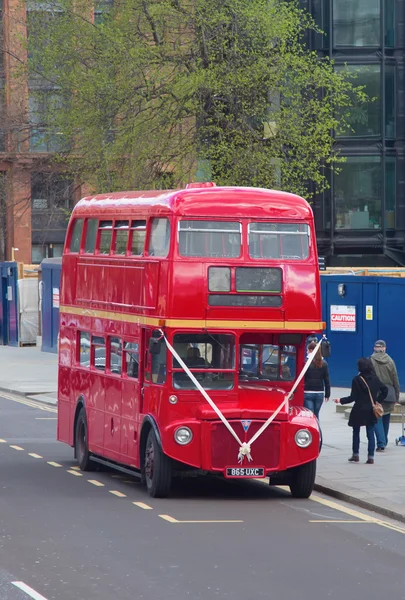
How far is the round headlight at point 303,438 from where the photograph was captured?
1605cm

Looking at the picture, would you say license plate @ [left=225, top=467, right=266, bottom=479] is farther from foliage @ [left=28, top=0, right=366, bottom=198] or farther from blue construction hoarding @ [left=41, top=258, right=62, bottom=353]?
blue construction hoarding @ [left=41, top=258, right=62, bottom=353]

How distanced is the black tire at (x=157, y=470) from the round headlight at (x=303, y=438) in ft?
5.29

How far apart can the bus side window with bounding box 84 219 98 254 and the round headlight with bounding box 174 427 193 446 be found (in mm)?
4258

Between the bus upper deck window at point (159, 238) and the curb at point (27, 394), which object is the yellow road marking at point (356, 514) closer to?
the bus upper deck window at point (159, 238)

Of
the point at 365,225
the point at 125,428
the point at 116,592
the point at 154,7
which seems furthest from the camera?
the point at 365,225

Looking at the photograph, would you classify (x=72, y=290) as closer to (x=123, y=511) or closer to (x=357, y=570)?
(x=123, y=511)

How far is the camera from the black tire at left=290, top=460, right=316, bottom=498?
53.6 feet

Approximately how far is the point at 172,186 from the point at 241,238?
21522 millimetres

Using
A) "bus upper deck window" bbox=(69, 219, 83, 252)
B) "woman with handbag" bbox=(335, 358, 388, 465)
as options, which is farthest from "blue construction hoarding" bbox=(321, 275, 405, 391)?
"bus upper deck window" bbox=(69, 219, 83, 252)

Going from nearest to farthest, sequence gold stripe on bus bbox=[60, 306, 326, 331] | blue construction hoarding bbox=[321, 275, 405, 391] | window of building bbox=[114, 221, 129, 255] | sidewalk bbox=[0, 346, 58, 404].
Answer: gold stripe on bus bbox=[60, 306, 326, 331] → window of building bbox=[114, 221, 129, 255] → blue construction hoarding bbox=[321, 275, 405, 391] → sidewalk bbox=[0, 346, 58, 404]

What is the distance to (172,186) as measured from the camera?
124 feet

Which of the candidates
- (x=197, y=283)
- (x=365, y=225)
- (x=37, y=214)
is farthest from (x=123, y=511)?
(x=37, y=214)

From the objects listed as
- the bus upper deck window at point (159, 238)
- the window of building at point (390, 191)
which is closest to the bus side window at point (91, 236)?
the bus upper deck window at point (159, 238)

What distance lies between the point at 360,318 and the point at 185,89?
933 centimetres
